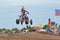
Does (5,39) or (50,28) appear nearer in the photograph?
(5,39)

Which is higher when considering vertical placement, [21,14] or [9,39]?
[21,14]

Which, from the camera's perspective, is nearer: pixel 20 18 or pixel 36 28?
pixel 20 18

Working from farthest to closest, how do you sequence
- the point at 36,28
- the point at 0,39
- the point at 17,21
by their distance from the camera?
the point at 36,28 → the point at 17,21 → the point at 0,39

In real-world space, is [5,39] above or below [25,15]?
below

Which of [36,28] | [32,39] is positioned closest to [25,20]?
[32,39]

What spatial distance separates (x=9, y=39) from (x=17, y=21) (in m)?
8.32

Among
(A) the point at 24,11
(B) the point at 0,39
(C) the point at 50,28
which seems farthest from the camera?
(C) the point at 50,28

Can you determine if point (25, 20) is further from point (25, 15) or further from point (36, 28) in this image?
point (36, 28)

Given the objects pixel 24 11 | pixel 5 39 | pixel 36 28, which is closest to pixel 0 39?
pixel 5 39

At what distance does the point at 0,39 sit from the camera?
944 inches

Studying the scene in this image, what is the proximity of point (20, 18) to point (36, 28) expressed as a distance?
56.9 ft

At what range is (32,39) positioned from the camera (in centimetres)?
2489

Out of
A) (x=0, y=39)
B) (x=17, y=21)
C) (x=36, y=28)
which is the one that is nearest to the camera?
(x=0, y=39)

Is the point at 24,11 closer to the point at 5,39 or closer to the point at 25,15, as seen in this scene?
the point at 25,15
